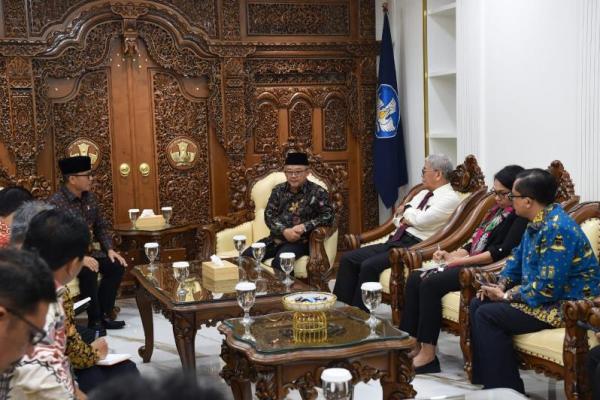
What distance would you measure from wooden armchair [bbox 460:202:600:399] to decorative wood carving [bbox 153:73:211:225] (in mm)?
2900

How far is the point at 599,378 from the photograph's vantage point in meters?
2.89

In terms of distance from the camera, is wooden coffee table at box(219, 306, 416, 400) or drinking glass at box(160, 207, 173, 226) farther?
drinking glass at box(160, 207, 173, 226)

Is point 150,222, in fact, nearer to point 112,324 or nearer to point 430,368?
point 112,324

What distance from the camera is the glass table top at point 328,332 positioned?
300cm

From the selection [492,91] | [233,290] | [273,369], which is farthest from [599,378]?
[492,91]

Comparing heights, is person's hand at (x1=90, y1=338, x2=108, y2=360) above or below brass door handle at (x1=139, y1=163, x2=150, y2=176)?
below

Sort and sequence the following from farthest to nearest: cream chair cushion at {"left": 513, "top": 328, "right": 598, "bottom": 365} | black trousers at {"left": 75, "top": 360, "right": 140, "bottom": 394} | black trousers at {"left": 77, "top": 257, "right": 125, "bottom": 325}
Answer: black trousers at {"left": 77, "top": 257, "right": 125, "bottom": 325} → cream chair cushion at {"left": 513, "top": 328, "right": 598, "bottom": 365} → black trousers at {"left": 75, "top": 360, "right": 140, "bottom": 394}

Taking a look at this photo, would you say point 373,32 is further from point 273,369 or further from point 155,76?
point 273,369

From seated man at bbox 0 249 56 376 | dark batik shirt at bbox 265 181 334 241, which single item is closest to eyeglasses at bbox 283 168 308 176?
dark batik shirt at bbox 265 181 334 241

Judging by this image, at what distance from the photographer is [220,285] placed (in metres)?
4.09

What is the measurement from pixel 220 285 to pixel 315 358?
4.12 feet

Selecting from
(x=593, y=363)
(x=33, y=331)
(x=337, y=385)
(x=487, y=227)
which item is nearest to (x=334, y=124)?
(x=487, y=227)

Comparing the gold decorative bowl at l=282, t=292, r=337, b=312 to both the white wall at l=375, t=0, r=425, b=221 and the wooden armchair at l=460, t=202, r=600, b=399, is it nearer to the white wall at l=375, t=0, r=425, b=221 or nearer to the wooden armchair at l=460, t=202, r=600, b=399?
the wooden armchair at l=460, t=202, r=600, b=399

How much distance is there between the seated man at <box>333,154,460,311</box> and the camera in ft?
16.0
